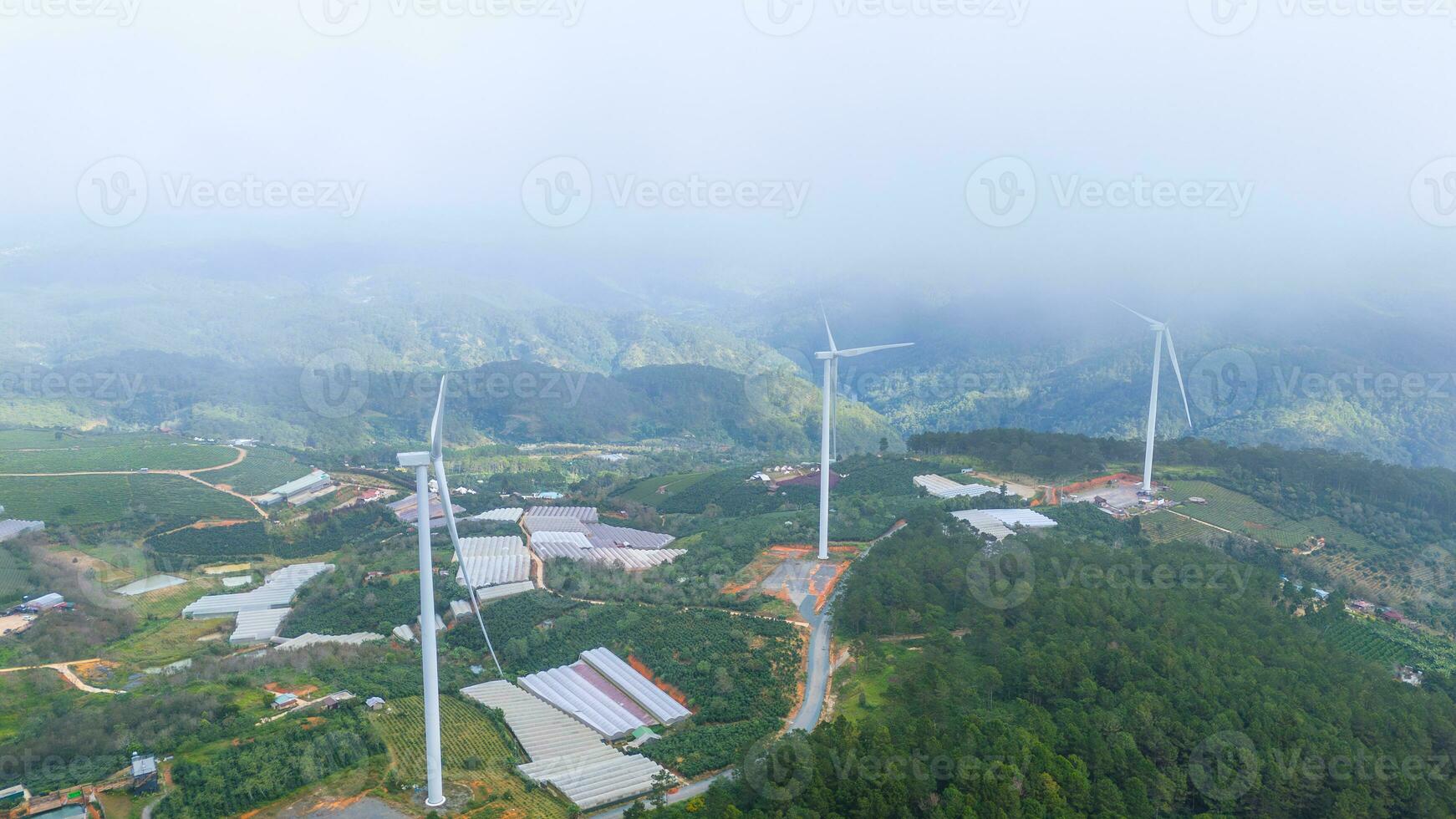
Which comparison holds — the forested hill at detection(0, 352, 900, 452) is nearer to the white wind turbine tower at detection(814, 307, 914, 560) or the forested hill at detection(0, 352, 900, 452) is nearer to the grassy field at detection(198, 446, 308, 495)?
the grassy field at detection(198, 446, 308, 495)

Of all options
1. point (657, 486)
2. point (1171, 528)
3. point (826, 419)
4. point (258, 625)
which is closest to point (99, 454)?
point (258, 625)

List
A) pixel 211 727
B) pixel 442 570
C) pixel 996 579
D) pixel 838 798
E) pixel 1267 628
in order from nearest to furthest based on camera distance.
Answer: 1. pixel 838 798
2. pixel 211 727
3. pixel 1267 628
4. pixel 996 579
5. pixel 442 570

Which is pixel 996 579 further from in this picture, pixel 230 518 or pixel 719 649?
pixel 230 518

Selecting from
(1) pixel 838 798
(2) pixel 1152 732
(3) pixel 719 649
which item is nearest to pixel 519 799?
(1) pixel 838 798

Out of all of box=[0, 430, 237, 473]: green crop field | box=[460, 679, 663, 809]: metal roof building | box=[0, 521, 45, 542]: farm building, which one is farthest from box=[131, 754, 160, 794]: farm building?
box=[0, 430, 237, 473]: green crop field

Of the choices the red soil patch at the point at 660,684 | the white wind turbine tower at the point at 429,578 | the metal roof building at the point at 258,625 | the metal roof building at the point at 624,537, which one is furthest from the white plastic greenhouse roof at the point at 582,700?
the metal roof building at the point at 624,537

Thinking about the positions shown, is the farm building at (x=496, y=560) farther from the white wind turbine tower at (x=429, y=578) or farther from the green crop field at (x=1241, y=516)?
the green crop field at (x=1241, y=516)
